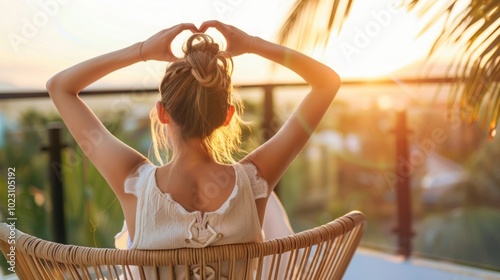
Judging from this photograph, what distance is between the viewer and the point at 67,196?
3.04m

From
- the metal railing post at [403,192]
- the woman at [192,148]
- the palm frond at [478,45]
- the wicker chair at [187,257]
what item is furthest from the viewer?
the metal railing post at [403,192]

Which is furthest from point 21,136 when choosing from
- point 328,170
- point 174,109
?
point 328,170

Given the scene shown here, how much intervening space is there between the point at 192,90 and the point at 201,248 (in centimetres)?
33

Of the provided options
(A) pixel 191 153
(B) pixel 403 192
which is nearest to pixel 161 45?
(A) pixel 191 153

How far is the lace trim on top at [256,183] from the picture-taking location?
1418 millimetres

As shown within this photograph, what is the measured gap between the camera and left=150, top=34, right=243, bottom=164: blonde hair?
136cm

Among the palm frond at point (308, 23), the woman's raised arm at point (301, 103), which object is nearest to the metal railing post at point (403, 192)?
the palm frond at point (308, 23)

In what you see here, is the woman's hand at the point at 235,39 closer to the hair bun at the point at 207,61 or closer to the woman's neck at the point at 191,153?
the hair bun at the point at 207,61

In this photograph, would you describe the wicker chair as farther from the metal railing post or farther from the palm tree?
the metal railing post

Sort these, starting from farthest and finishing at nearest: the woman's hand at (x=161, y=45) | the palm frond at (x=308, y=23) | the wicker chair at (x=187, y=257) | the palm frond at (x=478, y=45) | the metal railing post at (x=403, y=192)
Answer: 1. the metal railing post at (x=403, y=192)
2. the palm frond at (x=308, y=23)
3. the palm frond at (x=478, y=45)
4. the woman's hand at (x=161, y=45)
5. the wicker chair at (x=187, y=257)

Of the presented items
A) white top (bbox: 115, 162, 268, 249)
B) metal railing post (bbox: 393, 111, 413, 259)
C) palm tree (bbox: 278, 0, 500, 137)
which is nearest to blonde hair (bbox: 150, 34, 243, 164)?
white top (bbox: 115, 162, 268, 249)

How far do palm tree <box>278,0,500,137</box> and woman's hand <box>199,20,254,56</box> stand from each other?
0.62 metres

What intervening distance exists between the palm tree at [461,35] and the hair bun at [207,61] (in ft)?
2.46

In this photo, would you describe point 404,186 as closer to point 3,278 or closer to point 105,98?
point 105,98
